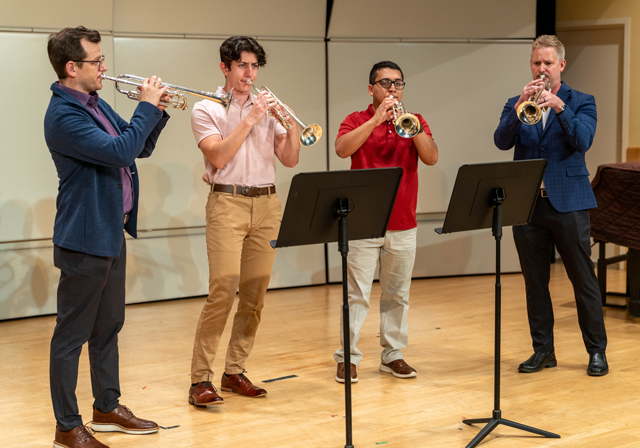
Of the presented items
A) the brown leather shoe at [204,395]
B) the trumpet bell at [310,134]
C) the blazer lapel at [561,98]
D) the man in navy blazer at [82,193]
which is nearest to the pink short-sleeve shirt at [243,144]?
the trumpet bell at [310,134]

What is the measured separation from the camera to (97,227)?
8.81 feet

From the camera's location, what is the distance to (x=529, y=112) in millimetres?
3477

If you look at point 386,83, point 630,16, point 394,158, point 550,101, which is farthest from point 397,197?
point 630,16

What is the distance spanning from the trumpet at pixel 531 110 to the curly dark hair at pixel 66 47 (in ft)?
6.65

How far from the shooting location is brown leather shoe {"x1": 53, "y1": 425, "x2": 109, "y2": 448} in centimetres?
274

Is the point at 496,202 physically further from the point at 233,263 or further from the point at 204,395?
the point at 204,395

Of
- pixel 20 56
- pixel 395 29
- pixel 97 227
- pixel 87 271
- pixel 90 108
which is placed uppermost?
pixel 395 29

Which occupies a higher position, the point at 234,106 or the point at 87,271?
the point at 234,106

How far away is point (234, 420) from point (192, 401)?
0.29m

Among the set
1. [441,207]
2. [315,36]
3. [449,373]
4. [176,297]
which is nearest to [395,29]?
[315,36]

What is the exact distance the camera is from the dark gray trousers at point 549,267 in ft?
11.8

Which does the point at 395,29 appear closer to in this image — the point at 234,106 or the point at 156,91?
the point at 234,106

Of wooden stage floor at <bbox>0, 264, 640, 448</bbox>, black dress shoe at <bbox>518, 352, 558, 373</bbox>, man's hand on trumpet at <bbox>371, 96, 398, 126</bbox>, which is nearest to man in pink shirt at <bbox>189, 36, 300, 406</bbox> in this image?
wooden stage floor at <bbox>0, 264, 640, 448</bbox>

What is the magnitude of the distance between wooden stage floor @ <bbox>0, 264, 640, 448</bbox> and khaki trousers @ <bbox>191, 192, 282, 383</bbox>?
33cm
